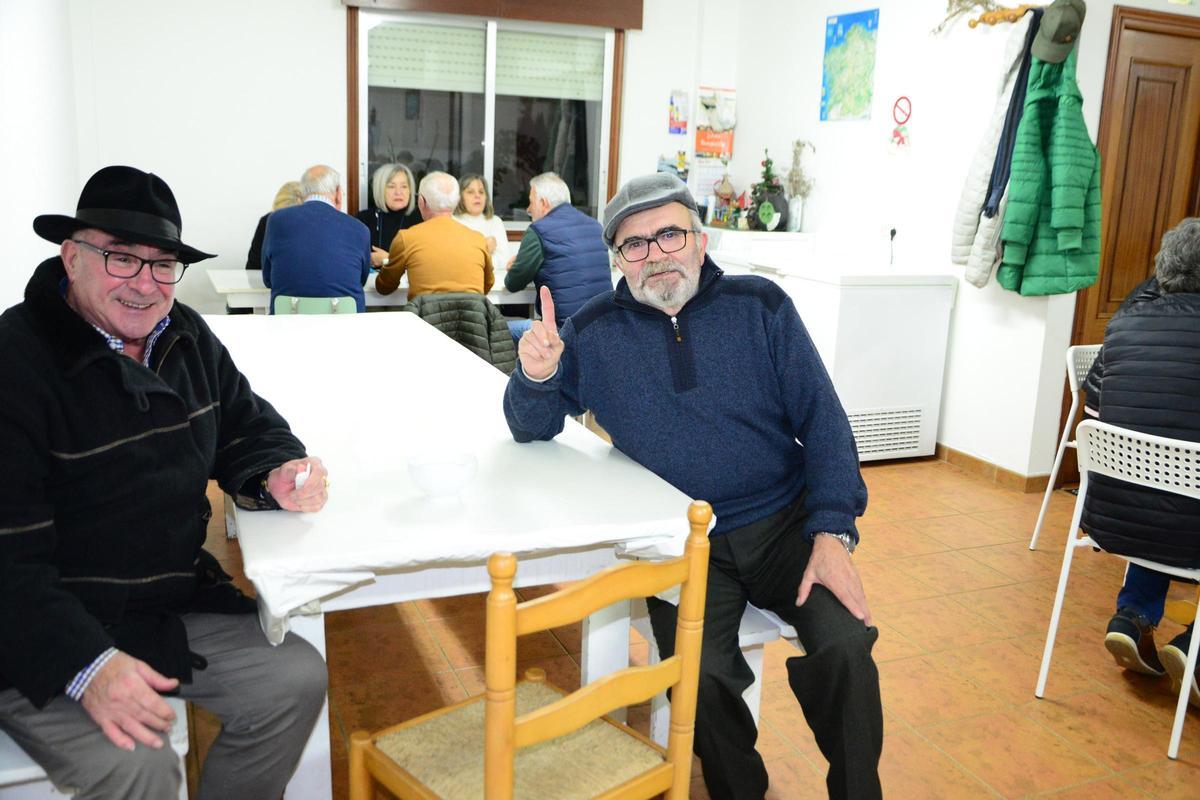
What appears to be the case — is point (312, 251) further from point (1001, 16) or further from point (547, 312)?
point (1001, 16)

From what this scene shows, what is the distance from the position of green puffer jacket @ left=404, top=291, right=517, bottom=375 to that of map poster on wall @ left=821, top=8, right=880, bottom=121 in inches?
89.3

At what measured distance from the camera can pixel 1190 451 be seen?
7.70ft

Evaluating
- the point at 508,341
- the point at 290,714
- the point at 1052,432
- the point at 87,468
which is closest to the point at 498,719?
the point at 290,714

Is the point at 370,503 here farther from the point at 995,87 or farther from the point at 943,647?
the point at 995,87

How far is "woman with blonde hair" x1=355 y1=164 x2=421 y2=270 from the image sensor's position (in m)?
5.48

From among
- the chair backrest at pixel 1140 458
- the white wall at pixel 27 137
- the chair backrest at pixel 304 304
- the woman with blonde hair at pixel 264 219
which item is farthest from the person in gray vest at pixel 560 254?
the chair backrest at pixel 1140 458

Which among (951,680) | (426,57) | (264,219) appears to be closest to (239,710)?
(951,680)

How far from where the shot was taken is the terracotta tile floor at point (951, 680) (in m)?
2.33

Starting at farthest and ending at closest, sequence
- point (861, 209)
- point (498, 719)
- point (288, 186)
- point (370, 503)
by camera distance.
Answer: point (861, 209) → point (288, 186) → point (370, 503) → point (498, 719)

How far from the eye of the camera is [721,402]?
2105 millimetres

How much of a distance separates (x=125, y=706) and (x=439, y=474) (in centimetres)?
58

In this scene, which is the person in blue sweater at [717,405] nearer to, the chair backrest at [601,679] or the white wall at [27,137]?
the chair backrest at [601,679]

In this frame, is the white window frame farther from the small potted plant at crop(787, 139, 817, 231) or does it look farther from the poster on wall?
the small potted plant at crop(787, 139, 817, 231)

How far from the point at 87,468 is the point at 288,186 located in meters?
3.69
